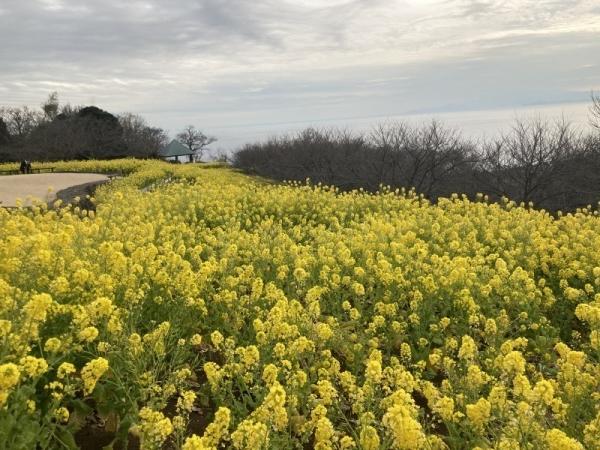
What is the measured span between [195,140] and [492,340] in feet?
334

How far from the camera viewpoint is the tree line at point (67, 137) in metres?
47.9

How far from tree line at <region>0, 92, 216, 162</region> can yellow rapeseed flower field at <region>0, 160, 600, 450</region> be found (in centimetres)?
4340

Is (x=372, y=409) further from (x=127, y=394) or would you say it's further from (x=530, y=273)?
(x=530, y=273)

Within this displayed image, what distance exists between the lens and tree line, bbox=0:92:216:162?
157 feet

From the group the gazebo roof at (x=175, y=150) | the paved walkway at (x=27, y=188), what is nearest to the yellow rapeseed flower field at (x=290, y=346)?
the paved walkway at (x=27, y=188)

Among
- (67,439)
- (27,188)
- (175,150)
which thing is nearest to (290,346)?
(67,439)

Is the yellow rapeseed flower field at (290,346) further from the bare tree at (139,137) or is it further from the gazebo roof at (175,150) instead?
the gazebo roof at (175,150)

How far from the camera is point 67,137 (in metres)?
49.0

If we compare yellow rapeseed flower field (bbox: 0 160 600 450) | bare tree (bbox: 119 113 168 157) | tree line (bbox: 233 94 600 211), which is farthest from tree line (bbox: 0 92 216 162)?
yellow rapeseed flower field (bbox: 0 160 600 450)

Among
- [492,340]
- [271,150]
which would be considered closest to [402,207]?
[492,340]

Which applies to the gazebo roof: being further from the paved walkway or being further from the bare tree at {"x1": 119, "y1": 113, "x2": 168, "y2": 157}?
the paved walkway

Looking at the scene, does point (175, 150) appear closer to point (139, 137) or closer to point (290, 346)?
point (139, 137)

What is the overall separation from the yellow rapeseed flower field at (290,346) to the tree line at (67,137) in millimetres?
43403

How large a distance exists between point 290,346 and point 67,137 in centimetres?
5023
